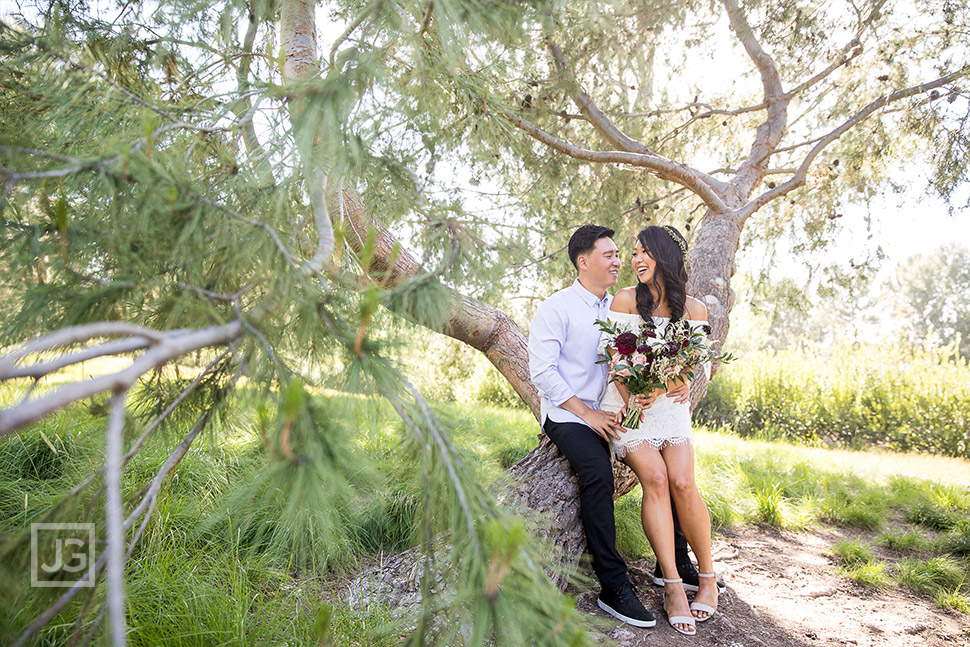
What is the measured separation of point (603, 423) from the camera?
2.67 metres

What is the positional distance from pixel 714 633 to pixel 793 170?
400 cm

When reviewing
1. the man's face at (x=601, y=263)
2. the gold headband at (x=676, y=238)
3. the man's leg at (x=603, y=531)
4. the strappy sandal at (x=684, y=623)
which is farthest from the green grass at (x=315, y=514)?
the gold headband at (x=676, y=238)

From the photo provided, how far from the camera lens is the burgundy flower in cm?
246

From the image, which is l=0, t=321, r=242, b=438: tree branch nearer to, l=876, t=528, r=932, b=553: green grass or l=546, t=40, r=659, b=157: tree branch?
l=546, t=40, r=659, b=157: tree branch

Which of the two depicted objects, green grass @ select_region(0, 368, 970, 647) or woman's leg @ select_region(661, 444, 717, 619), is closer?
green grass @ select_region(0, 368, 970, 647)

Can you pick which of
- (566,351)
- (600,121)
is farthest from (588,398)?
(600,121)

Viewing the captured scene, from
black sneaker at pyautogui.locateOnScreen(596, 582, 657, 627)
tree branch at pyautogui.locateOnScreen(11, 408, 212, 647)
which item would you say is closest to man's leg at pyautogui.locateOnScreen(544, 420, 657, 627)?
black sneaker at pyautogui.locateOnScreen(596, 582, 657, 627)

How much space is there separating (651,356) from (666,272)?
1.61 ft

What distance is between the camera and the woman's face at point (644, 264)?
2730 mm

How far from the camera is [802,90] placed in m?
4.61

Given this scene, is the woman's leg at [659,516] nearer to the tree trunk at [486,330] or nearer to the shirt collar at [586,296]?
the shirt collar at [586,296]

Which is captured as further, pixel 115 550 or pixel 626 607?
pixel 626 607

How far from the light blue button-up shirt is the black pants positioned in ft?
0.41

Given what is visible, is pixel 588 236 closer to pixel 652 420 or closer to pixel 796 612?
pixel 652 420
